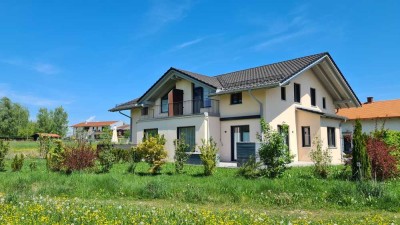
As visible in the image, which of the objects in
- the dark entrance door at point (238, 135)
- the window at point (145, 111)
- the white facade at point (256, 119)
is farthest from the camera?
the window at point (145, 111)

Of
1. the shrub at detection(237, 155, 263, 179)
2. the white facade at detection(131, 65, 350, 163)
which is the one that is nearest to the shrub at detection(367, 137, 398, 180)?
the shrub at detection(237, 155, 263, 179)

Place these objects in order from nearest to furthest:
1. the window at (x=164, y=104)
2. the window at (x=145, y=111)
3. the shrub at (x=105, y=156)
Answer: the shrub at (x=105, y=156) < the window at (x=164, y=104) < the window at (x=145, y=111)

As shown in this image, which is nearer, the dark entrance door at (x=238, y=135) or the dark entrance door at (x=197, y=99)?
the dark entrance door at (x=238, y=135)

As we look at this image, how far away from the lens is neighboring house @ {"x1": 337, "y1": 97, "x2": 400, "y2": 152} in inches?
1200

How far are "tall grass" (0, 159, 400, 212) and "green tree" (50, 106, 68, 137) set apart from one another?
289 ft

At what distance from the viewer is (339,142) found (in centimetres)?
2236

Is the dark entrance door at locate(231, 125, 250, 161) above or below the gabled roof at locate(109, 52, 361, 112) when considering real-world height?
below

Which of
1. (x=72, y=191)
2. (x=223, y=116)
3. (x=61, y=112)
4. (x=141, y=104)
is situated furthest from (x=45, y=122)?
(x=72, y=191)

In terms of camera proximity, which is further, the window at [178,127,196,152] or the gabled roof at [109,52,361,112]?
the window at [178,127,196,152]

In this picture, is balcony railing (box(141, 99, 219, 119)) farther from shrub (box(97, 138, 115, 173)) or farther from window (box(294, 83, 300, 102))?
shrub (box(97, 138, 115, 173))

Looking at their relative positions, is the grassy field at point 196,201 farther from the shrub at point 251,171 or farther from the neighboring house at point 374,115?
the neighboring house at point 374,115

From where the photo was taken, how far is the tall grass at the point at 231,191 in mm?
8070

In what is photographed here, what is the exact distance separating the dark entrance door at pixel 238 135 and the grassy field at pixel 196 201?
765 cm

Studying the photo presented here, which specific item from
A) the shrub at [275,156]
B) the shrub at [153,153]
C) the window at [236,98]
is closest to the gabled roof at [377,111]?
the window at [236,98]
